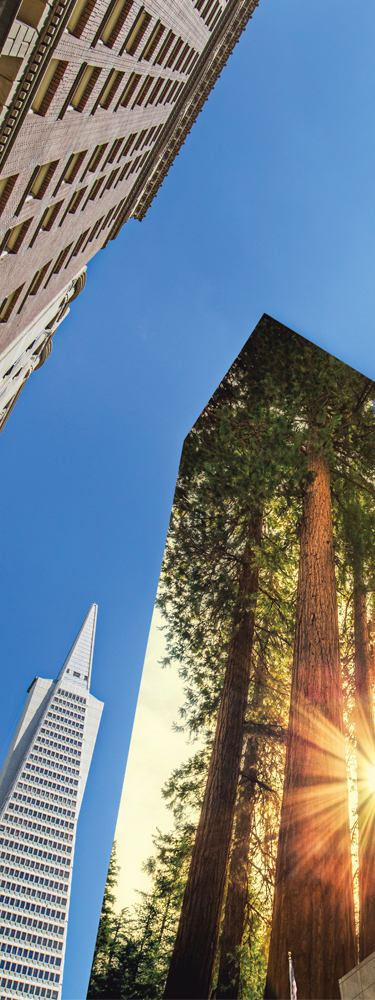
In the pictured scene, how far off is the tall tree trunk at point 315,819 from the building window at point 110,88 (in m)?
13.1

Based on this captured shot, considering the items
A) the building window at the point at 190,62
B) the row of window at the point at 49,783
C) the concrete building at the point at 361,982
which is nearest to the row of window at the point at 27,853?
the row of window at the point at 49,783

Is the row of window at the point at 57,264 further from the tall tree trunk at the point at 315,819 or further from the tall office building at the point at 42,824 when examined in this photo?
the tall office building at the point at 42,824

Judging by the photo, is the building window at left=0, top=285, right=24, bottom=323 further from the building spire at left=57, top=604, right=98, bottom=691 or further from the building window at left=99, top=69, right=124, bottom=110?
the building spire at left=57, top=604, right=98, bottom=691

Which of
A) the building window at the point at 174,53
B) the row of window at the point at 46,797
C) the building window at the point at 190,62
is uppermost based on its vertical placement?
the building window at the point at 190,62

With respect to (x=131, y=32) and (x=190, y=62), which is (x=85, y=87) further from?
(x=190, y=62)

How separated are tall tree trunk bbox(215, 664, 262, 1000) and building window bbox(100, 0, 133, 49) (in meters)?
→ 16.1

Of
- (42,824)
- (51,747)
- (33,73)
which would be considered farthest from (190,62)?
(51,747)

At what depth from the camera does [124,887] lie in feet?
45.2

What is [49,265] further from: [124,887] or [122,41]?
[124,887]

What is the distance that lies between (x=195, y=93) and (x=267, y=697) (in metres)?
34.9

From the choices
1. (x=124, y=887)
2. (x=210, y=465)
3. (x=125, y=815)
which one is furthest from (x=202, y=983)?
(x=210, y=465)

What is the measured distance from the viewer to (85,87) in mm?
12180

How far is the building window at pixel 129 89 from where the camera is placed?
16.0 metres

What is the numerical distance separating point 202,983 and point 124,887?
2.80m
